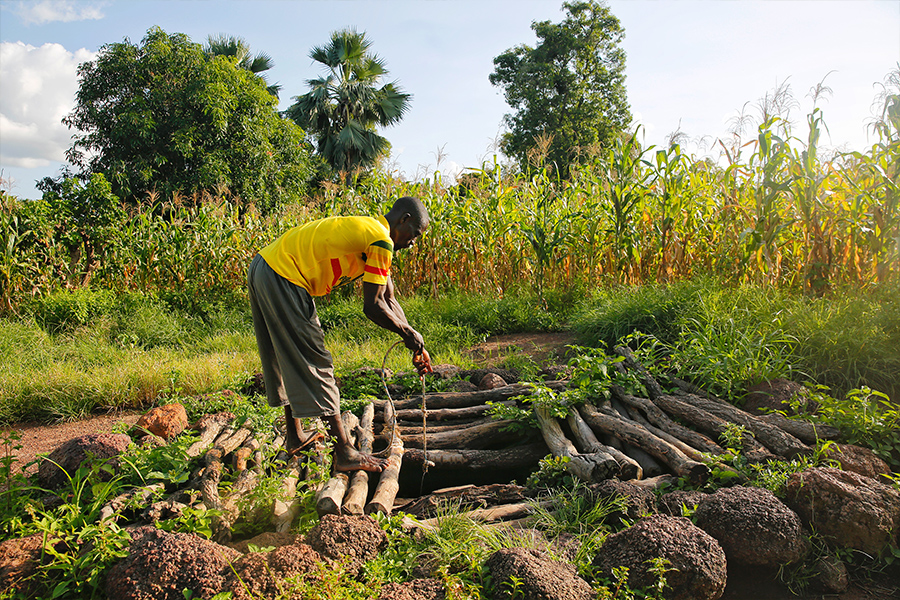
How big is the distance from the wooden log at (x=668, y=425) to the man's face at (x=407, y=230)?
7.07 ft

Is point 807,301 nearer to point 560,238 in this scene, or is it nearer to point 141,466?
point 560,238

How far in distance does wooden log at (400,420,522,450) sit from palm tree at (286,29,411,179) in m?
16.8

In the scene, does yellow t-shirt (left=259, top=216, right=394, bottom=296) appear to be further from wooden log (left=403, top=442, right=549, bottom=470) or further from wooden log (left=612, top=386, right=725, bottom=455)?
wooden log (left=612, top=386, right=725, bottom=455)

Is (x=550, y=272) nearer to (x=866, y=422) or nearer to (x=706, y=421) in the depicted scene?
(x=706, y=421)

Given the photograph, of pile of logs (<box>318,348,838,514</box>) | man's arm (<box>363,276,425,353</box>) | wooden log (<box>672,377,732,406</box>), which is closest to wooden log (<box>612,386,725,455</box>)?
pile of logs (<box>318,348,838,514</box>)

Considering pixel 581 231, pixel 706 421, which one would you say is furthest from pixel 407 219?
pixel 581 231

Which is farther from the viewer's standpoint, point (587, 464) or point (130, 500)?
point (587, 464)

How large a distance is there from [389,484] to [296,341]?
99 centimetres

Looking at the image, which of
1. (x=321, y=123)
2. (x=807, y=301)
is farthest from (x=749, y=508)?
(x=321, y=123)

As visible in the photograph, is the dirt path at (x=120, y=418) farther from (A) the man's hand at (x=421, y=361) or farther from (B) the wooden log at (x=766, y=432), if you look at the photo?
(A) the man's hand at (x=421, y=361)

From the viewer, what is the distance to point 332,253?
10.1 ft

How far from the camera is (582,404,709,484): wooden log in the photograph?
10.2ft

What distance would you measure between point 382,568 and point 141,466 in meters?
1.61

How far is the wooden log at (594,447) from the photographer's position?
10.5 ft
